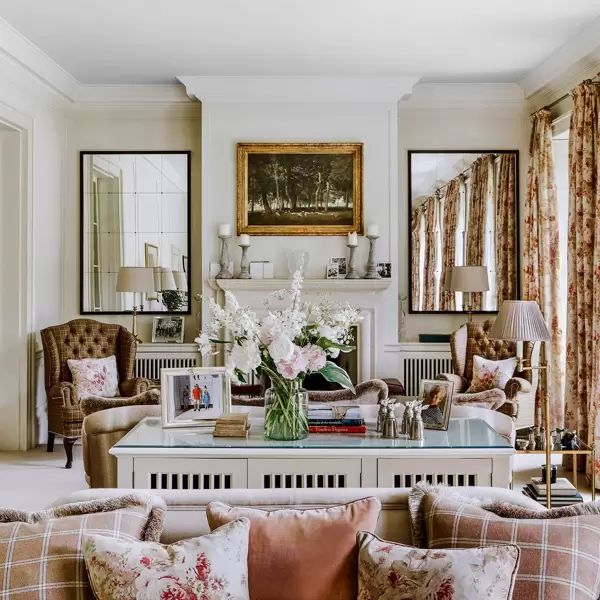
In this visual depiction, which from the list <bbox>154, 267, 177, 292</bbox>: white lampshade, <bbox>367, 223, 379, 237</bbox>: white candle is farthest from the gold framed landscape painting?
<bbox>154, 267, 177, 292</bbox>: white lampshade

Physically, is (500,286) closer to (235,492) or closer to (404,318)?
(404,318)

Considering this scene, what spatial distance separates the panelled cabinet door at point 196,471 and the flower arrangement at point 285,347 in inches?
8.3

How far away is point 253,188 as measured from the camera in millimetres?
6613

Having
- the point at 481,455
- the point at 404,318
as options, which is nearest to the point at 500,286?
the point at 404,318

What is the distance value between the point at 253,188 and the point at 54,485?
3.08 m

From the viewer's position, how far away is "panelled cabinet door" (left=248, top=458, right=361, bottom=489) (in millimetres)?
2689

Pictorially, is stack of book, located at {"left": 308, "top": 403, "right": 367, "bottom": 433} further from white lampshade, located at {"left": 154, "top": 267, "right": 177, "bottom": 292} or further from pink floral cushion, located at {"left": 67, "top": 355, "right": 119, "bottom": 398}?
white lampshade, located at {"left": 154, "top": 267, "right": 177, "bottom": 292}

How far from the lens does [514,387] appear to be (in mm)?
5516

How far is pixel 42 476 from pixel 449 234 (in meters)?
4.12

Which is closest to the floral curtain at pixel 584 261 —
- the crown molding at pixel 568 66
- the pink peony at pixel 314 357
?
the crown molding at pixel 568 66

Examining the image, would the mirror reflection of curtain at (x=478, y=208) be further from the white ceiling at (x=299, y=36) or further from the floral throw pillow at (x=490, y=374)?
the floral throw pillow at (x=490, y=374)

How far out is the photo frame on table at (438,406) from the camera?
2969 millimetres

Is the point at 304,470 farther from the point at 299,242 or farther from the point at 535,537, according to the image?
the point at 299,242

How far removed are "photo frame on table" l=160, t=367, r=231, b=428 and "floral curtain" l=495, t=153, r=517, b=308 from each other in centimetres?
432
